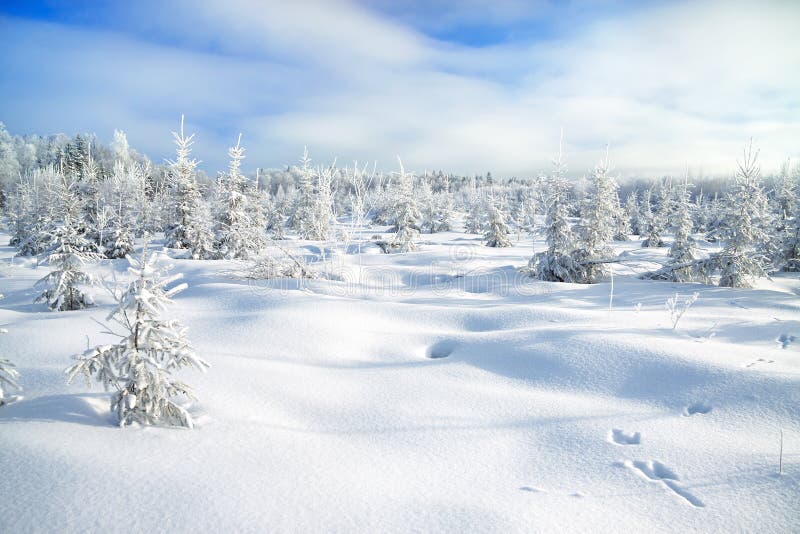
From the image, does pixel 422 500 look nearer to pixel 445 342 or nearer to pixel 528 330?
pixel 445 342

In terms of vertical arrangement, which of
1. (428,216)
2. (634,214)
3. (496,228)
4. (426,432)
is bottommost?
(426,432)

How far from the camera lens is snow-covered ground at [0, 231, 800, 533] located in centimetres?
224

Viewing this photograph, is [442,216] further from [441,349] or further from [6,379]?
[6,379]

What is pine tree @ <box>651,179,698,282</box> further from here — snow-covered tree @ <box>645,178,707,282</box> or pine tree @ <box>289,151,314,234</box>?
pine tree @ <box>289,151,314,234</box>

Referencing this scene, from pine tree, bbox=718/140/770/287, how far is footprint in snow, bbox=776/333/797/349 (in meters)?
6.28

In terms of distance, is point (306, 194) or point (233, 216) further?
point (306, 194)

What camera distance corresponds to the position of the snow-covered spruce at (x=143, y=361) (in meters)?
2.93

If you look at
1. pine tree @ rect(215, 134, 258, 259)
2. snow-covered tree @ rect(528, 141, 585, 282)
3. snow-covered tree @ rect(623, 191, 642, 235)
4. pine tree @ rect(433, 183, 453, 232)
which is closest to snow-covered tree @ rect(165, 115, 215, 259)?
pine tree @ rect(215, 134, 258, 259)

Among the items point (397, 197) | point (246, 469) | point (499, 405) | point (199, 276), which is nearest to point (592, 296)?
point (499, 405)

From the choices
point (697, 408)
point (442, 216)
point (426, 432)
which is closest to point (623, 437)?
point (697, 408)

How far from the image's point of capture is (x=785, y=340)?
543 centimetres

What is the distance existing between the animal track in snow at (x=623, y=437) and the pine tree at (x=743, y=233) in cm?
1051

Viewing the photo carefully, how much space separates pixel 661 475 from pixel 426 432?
5.56 ft

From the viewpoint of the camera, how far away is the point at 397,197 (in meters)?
20.9
